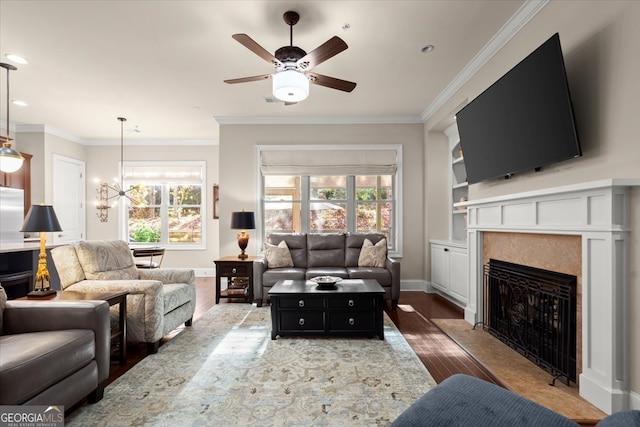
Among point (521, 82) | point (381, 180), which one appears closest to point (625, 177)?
point (521, 82)

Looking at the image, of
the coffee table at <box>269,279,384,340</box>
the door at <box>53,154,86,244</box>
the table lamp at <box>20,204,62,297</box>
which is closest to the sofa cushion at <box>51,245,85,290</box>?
the table lamp at <box>20,204,62,297</box>

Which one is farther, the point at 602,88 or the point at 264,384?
the point at 264,384

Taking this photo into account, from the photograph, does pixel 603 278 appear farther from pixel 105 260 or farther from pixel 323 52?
pixel 105 260

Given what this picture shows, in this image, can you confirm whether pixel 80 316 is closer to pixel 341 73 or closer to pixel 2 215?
pixel 341 73

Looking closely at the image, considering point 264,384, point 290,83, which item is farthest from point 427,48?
point 264,384

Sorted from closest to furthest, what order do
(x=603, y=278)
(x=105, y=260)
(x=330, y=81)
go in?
(x=603, y=278) → (x=330, y=81) → (x=105, y=260)

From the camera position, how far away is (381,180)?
18.4ft

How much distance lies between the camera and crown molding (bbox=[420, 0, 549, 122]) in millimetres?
2635

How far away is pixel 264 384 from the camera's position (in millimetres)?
2318

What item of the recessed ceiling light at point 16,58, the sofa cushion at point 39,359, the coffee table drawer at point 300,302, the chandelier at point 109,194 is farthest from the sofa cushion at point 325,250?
the chandelier at point 109,194

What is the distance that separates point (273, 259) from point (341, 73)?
103 inches

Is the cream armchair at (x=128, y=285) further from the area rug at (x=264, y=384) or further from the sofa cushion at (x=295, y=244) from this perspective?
the sofa cushion at (x=295, y=244)

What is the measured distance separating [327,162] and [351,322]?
3.02 metres

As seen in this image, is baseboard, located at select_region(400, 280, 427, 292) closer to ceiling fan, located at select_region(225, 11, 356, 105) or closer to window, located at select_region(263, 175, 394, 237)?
window, located at select_region(263, 175, 394, 237)
